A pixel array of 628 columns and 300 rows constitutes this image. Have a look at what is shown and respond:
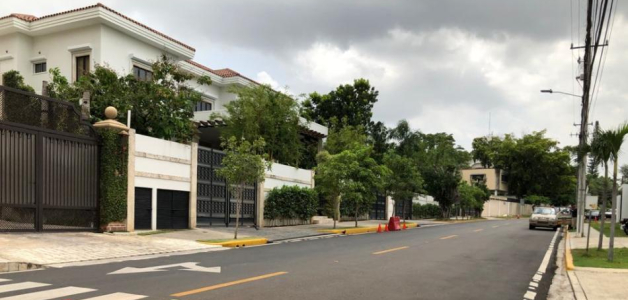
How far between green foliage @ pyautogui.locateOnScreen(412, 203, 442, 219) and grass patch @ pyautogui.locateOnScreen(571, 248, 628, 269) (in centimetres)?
3157

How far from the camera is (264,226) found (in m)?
25.6

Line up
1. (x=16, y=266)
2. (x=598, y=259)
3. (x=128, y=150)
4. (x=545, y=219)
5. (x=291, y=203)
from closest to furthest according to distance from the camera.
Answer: (x=16, y=266)
(x=598, y=259)
(x=128, y=150)
(x=291, y=203)
(x=545, y=219)

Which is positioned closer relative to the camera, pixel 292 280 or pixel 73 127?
pixel 292 280

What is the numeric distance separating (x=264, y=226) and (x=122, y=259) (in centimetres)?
1346

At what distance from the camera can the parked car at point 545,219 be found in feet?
104

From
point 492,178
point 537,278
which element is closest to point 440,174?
point 537,278

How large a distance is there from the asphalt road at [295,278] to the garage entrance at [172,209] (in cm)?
616

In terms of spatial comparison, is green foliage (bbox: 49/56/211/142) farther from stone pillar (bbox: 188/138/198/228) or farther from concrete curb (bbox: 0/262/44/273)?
concrete curb (bbox: 0/262/44/273)

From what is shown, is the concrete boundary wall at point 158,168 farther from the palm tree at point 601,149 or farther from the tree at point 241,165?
the palm tree at point 601,149

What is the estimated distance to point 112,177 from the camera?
692 inches

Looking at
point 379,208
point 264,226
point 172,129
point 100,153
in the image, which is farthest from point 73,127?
point 379,208

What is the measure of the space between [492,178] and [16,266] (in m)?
82.0

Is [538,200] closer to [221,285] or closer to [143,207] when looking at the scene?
[143,207]

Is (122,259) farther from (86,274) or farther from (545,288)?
(545,288)
